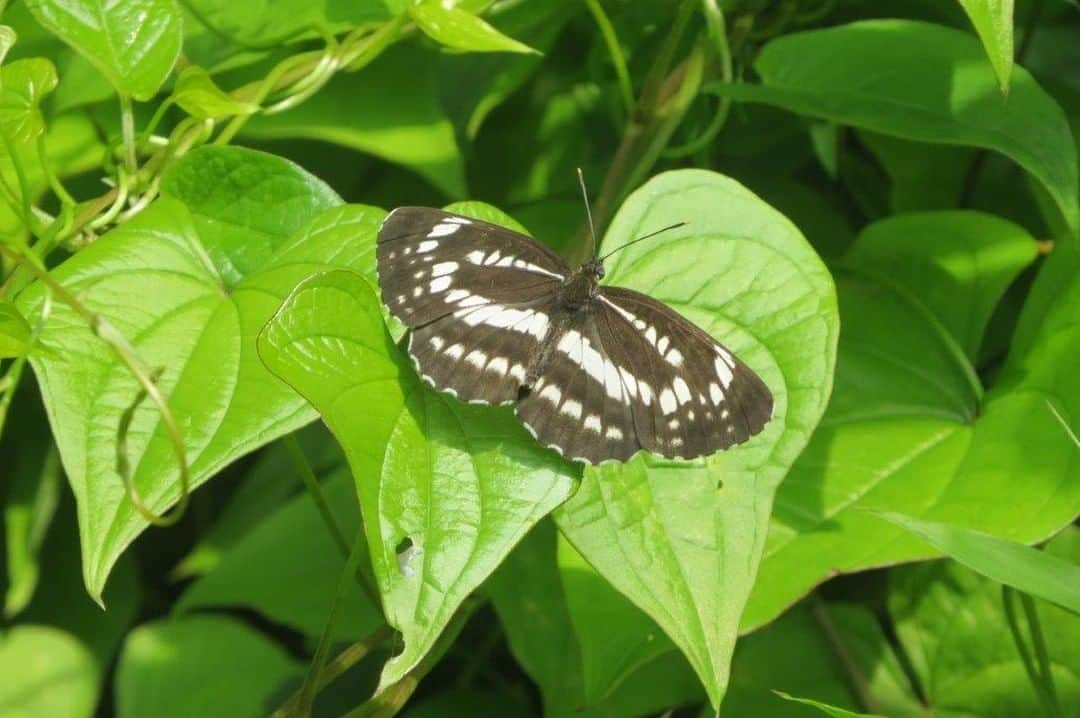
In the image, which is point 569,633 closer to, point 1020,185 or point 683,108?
point 683,108

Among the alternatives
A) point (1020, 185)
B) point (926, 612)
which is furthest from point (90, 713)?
point (1020, 185)

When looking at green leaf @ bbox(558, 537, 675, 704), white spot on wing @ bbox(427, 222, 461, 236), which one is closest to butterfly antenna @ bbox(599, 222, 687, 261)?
white spot on wing @ bbox(427, 222, 461, 236)

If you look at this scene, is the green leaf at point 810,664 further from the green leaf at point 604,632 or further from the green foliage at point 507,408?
the green leaf at point 604,632

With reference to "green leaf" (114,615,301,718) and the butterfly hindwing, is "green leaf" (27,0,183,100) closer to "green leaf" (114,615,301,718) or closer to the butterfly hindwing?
the butterfly hindwing

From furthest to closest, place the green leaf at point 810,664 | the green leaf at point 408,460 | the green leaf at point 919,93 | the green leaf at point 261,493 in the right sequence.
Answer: the green leaf at point 261,493
the green leaf at point 810,664
the green leaf at point 919,93
the green leaf at point 408,460

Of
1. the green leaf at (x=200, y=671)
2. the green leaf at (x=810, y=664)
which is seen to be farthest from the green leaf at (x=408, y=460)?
the green leaf at (x=200, y=671)

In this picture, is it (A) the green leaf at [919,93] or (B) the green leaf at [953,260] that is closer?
(A) the green leaf at [919,93]
